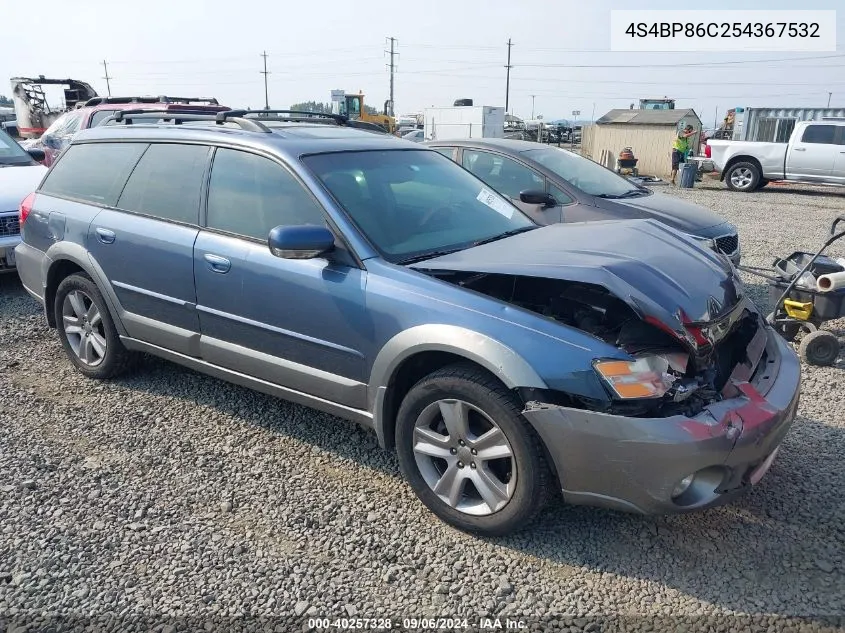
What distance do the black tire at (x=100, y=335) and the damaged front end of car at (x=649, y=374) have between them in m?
2.40

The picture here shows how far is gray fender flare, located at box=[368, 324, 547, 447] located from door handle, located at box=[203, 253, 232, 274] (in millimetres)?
1032

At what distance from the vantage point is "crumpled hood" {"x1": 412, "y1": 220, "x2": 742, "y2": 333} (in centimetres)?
279

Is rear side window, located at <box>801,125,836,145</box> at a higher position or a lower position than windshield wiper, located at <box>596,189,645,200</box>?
higher

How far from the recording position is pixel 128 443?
3.77 metres

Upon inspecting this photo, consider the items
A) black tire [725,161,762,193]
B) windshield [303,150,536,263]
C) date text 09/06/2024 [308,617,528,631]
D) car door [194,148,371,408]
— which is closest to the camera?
date text 09/06/2024 [308,617,528,631]

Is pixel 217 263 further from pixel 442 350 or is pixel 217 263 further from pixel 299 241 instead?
pixel 442 350

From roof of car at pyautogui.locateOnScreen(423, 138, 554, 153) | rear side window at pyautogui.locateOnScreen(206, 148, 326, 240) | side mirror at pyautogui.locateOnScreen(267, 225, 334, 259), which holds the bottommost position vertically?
side mirror at pyautogui.locateOnScreen(267, 225, 334, 259)

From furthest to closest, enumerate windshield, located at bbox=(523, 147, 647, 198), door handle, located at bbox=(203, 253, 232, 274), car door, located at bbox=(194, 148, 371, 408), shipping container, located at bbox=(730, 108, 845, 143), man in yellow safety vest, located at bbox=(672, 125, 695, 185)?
man in yellow safety vest, located at bbox=(672, 125, 695, 185) → shipping container, located at bbox=(730, 108, 845, 143) → windshield, located at bbox=(523, 147, 647, 198) → door handle, located at bbox=(203, 253, 232, 274) → car door, located at bbox=(194, 148, 371, 408)

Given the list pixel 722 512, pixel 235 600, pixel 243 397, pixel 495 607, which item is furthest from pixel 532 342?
pixel 243 397

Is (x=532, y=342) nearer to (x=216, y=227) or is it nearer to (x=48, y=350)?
(x=216, y=227)

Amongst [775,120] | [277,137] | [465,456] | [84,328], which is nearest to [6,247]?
[84,328]

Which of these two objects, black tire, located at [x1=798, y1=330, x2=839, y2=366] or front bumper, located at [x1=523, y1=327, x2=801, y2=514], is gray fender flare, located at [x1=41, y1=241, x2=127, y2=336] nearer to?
front bumper, located at [x1=523, y1=327, x2=801, y2=514]

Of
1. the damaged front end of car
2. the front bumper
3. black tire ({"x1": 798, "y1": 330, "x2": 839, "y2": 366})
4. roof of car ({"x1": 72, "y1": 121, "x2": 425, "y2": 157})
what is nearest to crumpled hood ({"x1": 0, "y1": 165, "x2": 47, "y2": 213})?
roof of car ({"x1": 72, "y1": 121, "x2": 425, "y2": 157})

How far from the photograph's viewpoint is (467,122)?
111 ft
